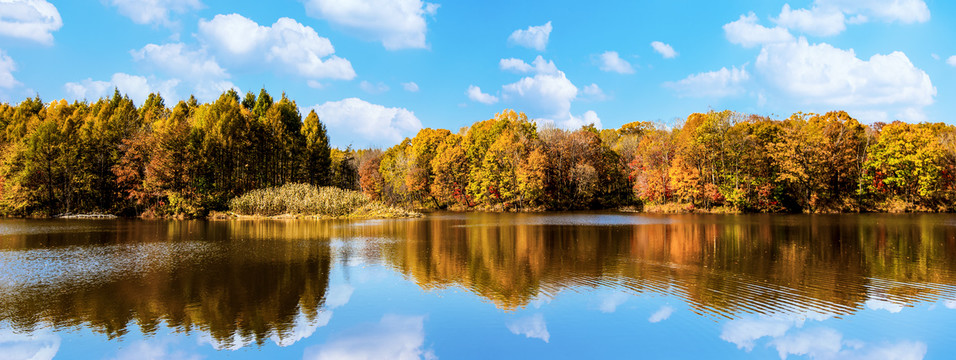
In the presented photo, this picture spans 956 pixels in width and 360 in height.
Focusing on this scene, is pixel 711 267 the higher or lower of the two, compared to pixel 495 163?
lower

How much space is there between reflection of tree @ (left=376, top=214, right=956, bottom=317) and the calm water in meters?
0.08

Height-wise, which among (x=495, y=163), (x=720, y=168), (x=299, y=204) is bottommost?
(x=299, y=204)

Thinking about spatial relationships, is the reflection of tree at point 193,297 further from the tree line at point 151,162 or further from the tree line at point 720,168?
the tree line at point 720,168

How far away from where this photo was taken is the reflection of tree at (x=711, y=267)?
1031 cm

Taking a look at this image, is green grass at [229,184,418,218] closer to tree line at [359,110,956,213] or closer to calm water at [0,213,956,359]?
calm water at [0,213,956,359]

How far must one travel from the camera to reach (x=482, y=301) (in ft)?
33.0

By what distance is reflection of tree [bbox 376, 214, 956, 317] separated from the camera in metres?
10.3

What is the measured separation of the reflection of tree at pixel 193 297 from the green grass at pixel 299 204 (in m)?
22.2

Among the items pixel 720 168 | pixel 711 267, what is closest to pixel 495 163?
pixel 720 168

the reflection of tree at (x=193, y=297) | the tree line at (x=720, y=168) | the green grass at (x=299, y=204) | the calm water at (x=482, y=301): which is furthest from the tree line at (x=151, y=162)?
the reflection of tree at (x=193, y=297)

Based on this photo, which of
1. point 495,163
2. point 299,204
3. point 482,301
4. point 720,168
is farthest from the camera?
point 495,163

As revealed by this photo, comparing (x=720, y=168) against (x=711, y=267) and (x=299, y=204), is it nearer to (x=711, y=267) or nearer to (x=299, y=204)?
(x=299, y=204)

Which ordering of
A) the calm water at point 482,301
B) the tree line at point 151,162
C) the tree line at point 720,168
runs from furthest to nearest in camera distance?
the tree line at point 720,168
the tree line at point 151,162
the calm water at point 482,301

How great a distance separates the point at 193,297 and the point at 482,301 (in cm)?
582
